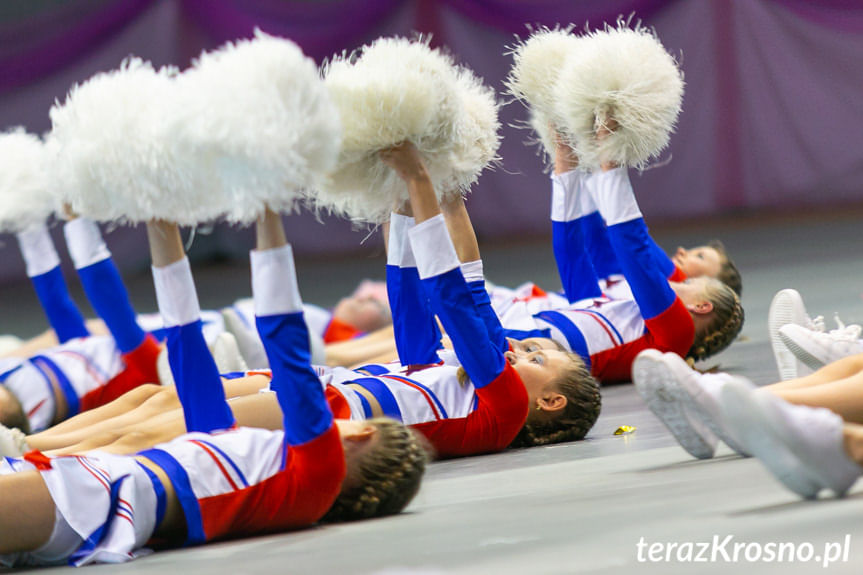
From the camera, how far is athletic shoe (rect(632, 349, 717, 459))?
6.89 feet

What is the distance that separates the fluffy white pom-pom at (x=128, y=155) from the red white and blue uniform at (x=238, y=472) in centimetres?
18

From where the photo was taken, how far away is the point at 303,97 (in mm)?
1902

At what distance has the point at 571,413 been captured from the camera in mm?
2764

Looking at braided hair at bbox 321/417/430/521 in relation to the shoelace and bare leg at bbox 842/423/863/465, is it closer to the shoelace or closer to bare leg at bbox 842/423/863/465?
bare leg at bbox 842/423/863/465

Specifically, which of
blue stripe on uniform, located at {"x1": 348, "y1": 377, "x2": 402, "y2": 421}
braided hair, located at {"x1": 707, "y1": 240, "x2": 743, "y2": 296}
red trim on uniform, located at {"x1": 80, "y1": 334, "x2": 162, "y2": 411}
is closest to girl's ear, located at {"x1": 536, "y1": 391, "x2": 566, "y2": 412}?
blue stripe on uniform, located at {"x1": 348, "y1": 377, "x2": 402, "y2": 421}

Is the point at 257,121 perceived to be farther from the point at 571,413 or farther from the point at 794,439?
the point at 571,413

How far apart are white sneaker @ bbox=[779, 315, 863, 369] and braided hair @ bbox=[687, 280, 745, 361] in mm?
770

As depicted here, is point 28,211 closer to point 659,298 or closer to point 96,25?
point 659,298

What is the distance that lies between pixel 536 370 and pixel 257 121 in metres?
1.16

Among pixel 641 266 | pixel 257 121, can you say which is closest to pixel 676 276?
pixel 641 266

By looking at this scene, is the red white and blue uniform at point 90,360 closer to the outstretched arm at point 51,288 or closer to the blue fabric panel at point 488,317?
the outstretched arm at point 51,288

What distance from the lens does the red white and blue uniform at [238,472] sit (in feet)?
6.26

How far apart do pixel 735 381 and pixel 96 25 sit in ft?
23.9

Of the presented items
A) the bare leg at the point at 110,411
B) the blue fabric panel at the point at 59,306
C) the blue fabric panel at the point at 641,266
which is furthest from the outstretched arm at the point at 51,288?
the blue fabric panel at the point at 641,266
